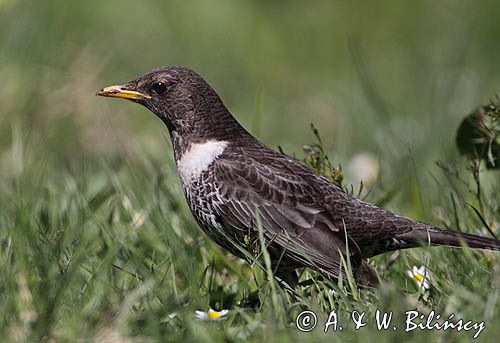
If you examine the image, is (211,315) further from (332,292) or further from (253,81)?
(253,81)

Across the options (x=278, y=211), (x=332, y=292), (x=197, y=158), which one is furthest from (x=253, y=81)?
(x=332, y=292)

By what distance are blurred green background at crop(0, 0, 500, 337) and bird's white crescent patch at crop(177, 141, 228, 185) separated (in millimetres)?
335

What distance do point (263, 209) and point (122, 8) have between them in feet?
24.2

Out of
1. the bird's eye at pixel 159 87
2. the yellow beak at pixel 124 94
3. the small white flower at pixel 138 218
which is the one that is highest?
the bird's eye at pixel 159 87

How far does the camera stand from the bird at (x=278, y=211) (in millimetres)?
5309

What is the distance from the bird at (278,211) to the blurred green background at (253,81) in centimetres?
44

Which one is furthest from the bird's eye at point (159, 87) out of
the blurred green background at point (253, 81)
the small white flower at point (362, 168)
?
the small white flower at point (362, 168)

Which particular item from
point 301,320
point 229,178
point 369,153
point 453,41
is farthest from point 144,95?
point 453,41

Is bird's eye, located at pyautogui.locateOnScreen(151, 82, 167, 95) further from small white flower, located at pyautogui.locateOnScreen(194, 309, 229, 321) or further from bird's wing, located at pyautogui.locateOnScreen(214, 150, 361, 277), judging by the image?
small white flower, located at pyautogui.locateOnScreen(194, 309, 229, 321)

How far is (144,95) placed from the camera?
6.08 meters

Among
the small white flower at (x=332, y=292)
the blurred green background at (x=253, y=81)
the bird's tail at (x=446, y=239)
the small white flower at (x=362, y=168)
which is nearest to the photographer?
the small white flower at (x=332, y=292)

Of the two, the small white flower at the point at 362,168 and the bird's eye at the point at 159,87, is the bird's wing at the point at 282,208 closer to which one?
the bird's eye at the point at 159,87

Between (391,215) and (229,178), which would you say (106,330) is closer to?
(229,178)

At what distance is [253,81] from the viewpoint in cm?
1166
